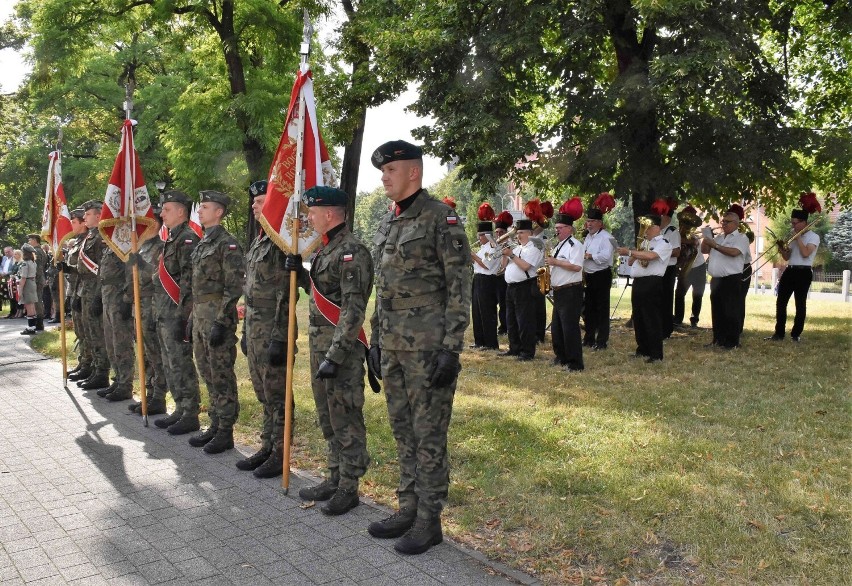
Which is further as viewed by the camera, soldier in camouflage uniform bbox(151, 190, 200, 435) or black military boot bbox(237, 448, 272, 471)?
soldier in camouflage uniform bbox(151, 190, 200, 435)

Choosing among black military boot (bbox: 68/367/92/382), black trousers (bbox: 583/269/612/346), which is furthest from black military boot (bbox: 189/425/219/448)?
black trousers (bbox: 583/269/612/346)

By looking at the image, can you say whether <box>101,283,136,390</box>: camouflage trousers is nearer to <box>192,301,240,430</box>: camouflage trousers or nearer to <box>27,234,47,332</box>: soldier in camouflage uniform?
<box>192,301,240,430</box>: camouflage trousers

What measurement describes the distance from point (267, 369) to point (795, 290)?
9.18 metres

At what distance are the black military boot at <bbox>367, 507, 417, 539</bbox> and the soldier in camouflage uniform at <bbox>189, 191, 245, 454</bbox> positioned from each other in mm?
2501

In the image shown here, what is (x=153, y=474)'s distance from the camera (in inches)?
233

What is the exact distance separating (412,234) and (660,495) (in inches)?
97.7

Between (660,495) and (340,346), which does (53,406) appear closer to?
(340,346)

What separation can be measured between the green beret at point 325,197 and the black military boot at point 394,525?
213 centimetres

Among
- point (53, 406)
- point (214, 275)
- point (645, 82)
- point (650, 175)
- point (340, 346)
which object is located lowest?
point (53, 406)

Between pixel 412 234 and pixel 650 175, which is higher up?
pixel 650 175

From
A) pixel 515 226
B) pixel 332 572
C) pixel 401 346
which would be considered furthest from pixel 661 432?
pixel 515 226

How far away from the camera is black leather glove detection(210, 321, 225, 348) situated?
6277 mm

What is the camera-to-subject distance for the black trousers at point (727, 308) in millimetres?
11109

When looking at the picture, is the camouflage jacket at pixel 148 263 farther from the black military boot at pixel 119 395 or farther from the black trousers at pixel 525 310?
the black trousers at pixel 525 310
